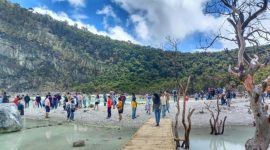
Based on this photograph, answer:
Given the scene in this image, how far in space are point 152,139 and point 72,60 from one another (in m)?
101

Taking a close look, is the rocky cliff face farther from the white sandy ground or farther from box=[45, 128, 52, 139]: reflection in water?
box=[45, 128, 52, 139]: reflection in water

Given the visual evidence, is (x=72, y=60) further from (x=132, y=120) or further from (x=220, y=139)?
(x=220, y=139)

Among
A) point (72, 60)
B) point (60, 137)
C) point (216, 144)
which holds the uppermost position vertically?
point (72, 60)

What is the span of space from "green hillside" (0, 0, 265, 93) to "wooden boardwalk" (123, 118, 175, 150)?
64.1m

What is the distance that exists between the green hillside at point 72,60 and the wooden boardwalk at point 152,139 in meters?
64.1

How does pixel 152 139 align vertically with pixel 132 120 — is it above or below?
below

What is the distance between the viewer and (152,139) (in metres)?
17.1

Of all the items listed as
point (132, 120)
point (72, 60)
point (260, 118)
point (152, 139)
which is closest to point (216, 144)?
point (152, 139)

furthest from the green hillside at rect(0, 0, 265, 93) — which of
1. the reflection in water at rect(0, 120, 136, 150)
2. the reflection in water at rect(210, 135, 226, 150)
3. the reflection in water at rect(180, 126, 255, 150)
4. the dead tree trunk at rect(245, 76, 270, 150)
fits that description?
the dead tree trunk at rect(245, 76, 270, 150)

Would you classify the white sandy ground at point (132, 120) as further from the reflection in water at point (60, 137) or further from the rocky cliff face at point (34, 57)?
the rocky cliff face at point (34, 57)

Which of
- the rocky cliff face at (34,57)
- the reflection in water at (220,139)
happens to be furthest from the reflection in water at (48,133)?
the rocky cliff face at (34,57)

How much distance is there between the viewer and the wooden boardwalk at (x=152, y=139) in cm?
1523

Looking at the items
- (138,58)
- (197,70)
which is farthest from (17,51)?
(197,70)

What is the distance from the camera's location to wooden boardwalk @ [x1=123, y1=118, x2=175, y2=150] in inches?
599
